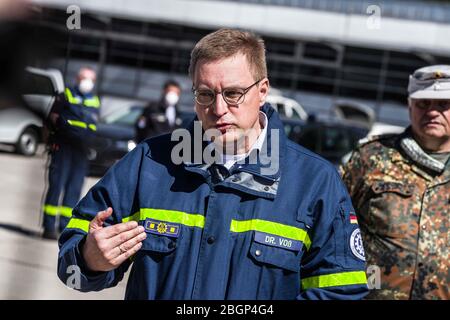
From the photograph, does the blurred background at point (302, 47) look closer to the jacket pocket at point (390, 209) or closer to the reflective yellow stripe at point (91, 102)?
the reflective yellow stripe at point (91, 102)

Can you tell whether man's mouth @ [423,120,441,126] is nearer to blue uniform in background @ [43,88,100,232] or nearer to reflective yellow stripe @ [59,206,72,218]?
blue uniform in background @ [43,88,100,232]

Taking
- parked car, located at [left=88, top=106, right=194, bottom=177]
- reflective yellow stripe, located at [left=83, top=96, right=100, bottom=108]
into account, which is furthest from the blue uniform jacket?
parked car, located at [left=88, top=106, right=194, bottom=177]

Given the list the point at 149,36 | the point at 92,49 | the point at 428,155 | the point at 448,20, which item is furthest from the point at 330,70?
the point at 428,155

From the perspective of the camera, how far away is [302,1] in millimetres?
32938

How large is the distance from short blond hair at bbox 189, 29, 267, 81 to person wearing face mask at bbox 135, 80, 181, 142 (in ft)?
27.4

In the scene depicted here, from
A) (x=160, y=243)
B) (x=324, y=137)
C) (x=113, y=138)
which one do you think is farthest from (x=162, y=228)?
(x=113, y=138)

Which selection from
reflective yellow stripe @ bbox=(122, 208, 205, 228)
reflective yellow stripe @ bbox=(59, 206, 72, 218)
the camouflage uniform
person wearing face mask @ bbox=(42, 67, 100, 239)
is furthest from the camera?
reflective yellow stripe @ bbox=(59, 206, 72, 218)

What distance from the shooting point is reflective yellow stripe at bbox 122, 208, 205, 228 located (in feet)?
6.95

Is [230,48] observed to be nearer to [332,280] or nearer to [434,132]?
[332,280]

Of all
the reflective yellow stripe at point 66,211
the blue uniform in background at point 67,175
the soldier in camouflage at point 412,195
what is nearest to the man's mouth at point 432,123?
the soldier in camouflage at point 412,195

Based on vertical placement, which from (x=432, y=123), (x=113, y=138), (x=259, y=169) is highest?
(x=432, y=123)

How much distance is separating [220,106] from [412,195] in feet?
5.08

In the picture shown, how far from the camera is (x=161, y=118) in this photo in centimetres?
1066

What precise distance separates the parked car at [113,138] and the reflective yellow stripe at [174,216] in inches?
345
